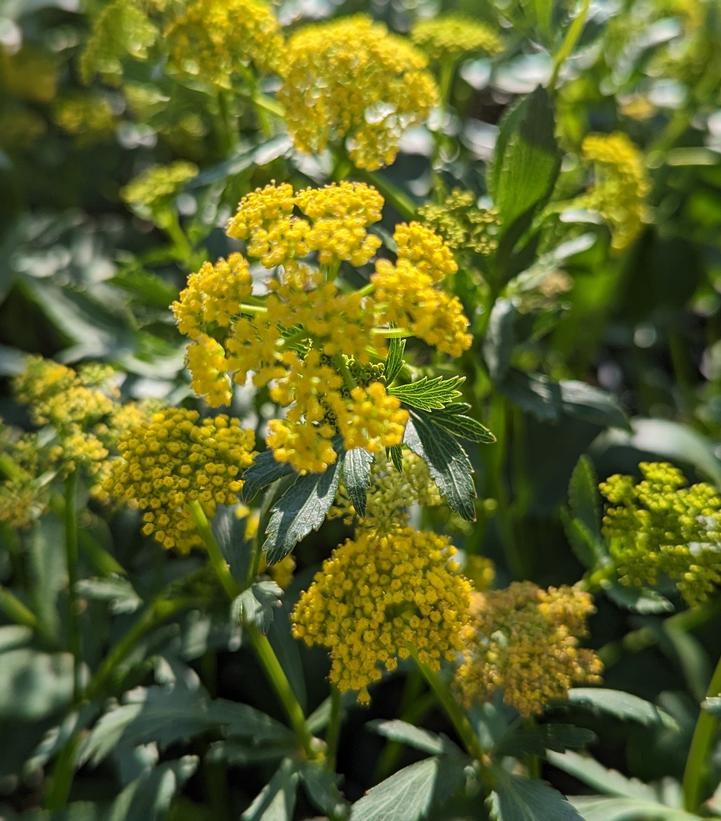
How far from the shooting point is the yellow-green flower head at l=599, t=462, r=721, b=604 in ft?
3.33

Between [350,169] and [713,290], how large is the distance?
1.45m

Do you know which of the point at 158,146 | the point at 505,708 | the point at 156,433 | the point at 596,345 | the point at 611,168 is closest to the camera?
the point at 156,433

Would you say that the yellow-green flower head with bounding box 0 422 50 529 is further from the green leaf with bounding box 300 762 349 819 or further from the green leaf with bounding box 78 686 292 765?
the green leaf with bounding box 300 762 349 819

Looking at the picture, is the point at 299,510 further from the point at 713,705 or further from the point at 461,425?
the point at 713,705

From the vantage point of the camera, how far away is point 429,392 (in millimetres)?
929

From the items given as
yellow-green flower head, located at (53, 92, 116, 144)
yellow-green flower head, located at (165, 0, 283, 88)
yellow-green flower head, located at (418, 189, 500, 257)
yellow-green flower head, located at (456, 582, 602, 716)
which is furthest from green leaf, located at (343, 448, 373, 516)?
yellow-green flower head, located at (53, 92, 116, 144)

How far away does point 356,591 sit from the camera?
0.96 meters

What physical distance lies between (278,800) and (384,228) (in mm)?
919

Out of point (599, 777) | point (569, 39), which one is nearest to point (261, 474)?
point (599, 777)

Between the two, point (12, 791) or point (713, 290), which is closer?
point (12, 791)

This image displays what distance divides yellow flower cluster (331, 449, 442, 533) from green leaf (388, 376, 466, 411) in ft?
0.31

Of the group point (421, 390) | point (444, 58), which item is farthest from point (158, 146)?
point (421, 390)

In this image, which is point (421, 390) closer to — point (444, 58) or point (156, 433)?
point (156, 433)

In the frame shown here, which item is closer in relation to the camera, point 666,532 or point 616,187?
point 666,532
